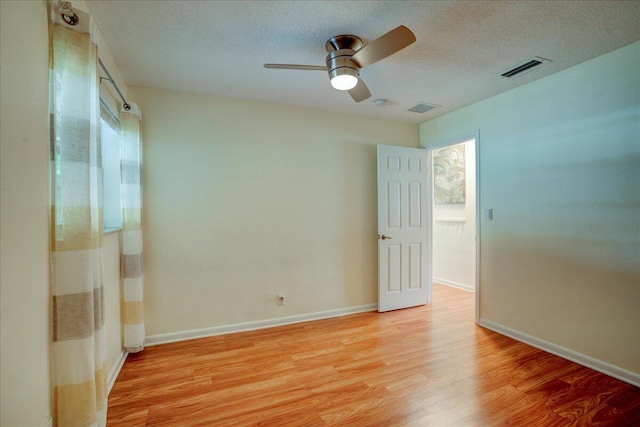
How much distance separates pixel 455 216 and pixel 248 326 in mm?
3675

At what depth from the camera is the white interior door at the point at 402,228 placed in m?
3.57

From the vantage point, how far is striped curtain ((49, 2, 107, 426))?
127cm

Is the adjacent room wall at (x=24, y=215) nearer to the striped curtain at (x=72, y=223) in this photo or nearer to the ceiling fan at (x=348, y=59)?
the striped curtain at (x=72, y=223)

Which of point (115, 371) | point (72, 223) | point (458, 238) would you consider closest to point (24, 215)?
point (72, 223)

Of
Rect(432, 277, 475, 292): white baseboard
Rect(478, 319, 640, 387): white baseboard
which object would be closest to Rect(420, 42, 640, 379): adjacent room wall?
Rect(478, 319, 640, 387): white baseboard

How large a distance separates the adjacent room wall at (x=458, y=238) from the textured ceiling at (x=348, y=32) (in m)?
2.01

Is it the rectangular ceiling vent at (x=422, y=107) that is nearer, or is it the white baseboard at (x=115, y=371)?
the white baseboard at (x=115, y=371)

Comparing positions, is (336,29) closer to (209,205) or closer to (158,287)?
(209,205)

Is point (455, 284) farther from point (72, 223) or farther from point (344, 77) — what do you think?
point (72, 223)

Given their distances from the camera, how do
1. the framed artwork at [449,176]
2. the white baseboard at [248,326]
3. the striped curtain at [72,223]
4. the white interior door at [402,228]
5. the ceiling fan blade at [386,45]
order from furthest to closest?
the framed artwork at [449,176] → the white interior door at [402,228] → the white baseboard at [248,326] → the ceiling fan blade at [386,45] → the striped curtain at [72,223]

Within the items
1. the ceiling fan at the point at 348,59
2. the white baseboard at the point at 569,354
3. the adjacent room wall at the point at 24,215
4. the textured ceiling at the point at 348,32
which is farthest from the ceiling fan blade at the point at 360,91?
the white baseboard at the point at 569,354

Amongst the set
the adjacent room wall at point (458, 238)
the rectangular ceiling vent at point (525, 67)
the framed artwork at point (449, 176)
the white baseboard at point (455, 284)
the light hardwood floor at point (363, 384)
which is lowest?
the light hardwood floor at point (363, 384)

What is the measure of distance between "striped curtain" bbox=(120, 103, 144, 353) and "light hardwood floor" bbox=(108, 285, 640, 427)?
308 mm

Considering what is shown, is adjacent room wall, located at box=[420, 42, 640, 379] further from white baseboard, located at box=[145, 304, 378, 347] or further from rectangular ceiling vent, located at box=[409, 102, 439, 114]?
white baseboard, located at box=[145, 304, 378, 347]
